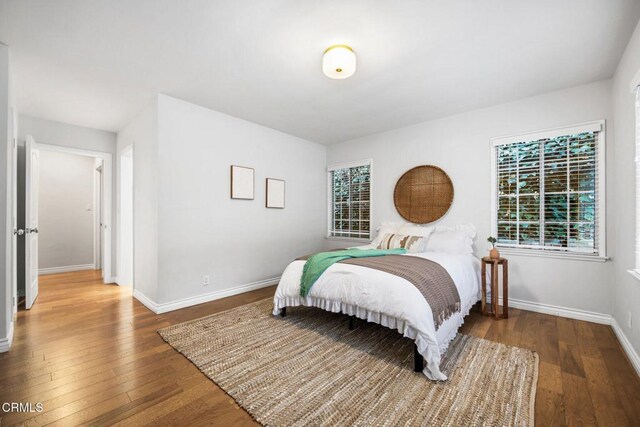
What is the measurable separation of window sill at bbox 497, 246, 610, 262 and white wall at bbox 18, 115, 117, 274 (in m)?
5.85

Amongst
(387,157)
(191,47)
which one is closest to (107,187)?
(191,47)

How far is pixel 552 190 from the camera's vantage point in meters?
3.12

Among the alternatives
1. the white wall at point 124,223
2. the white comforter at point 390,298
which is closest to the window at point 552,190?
the white comforter at point 390,298

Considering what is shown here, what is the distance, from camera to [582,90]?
2.95 meters

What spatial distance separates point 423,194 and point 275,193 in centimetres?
230

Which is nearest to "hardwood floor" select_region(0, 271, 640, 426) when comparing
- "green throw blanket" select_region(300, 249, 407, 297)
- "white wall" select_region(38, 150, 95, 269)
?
"green throw blanket" select_region(300, 249, 407, 297)

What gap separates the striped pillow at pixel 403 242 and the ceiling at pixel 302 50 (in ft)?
5.57

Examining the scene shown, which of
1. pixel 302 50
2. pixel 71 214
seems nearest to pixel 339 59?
pixel 302 50

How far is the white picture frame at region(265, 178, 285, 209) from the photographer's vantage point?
14.3 feet

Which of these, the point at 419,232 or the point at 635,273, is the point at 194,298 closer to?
the point at 419,232

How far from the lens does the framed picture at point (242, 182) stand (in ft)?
12.7

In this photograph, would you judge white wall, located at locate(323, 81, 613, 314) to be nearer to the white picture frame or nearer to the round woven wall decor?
the round woven wall decor

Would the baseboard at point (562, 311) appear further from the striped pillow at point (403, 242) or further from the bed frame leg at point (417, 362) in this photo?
the bed frame leg at point (417, 362)

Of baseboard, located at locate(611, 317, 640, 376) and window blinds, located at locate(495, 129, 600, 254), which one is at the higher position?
window blinds, located at locate(495, 129, 600, 254)
